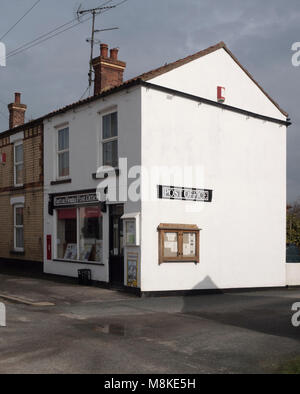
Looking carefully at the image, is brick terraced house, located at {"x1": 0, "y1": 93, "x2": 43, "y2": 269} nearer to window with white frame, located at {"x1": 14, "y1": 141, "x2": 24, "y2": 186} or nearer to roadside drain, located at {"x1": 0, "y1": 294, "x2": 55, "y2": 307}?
window with white frame, located at {"x1": 14, "y1": 141, "x2": 24, "y2": 186}

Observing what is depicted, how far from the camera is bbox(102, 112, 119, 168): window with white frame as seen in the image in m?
15.9

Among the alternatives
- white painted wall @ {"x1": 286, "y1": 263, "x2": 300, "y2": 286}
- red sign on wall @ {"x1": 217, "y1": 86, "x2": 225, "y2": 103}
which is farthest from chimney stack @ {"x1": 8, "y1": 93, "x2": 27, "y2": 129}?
white painted wall @ {"x1": 286, "y1": 263, "x2": 300, "y2": 286}

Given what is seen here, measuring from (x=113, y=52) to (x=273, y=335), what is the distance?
1335 centimetres

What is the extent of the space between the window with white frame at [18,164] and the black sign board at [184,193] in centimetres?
873

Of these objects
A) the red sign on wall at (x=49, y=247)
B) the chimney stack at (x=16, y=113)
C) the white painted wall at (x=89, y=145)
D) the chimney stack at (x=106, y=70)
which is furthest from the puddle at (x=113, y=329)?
the chimney stack at (x=16, y=113)

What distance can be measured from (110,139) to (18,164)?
24.0 feet

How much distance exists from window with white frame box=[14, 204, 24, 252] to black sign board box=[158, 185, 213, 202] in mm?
8754

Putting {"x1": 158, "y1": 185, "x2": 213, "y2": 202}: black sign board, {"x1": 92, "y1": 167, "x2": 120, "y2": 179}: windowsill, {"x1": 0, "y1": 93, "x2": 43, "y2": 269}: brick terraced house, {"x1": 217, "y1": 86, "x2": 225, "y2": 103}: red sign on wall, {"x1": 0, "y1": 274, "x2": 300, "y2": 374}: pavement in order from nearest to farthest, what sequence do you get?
{"x1": 0, "y1": 274, "x2": 300, "y2": 374}: pavement
{"x1": 158, "y1": 185, "x2": 213, "y2": 202}: black sign board
{"x1": 92, "y1": 167, "x2": 120, "y2": 179}: windowsill
{"x1": 217, "y1": 86, "x2": 225, "y2": 103}: red sign on wall
{"x1": 0, "y1": 93, "x2": 43, "y2": 269}: brick terraced house

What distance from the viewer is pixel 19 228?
21.4m

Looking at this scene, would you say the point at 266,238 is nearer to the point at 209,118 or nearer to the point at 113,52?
the point at 209,118

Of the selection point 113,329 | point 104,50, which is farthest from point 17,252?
point 113,329

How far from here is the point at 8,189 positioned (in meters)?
22.1

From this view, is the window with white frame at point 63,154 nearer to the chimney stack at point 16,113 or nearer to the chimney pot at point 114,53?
the chimney pot at point 114,53
